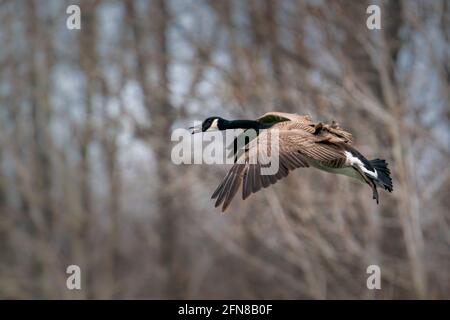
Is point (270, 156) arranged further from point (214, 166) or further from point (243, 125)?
point (214, 166)

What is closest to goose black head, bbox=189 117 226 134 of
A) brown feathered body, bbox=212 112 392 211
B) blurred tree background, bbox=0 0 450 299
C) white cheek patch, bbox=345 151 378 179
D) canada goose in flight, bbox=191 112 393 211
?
canada goose in flight, bbox=191 112 393 211

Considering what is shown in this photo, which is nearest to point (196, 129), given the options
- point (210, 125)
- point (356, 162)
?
point (210, 125)

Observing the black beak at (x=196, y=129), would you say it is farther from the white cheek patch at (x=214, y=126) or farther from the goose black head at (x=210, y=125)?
the white cheek patch at (x=214, y=126)

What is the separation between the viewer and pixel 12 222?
859 inches

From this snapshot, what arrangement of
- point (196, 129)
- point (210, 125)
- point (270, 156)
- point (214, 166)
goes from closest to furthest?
point (270, 156) < point (196, 129) < point (210, 125) < point (214, 166)

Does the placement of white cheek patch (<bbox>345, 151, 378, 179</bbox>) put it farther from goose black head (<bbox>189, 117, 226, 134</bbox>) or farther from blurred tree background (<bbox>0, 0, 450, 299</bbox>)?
blurred tree background (<bbox>0, 0, 450, 299</bbox>)

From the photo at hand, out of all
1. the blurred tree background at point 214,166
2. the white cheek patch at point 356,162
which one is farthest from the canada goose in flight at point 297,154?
the blurred tree background at point 214,166

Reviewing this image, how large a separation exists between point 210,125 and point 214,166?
9.63 m

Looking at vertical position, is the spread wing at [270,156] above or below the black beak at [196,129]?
below

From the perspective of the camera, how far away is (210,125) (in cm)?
591

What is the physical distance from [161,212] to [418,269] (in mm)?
9975

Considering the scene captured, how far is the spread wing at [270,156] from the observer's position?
16.1 ft

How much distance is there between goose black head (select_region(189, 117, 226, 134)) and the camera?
5756mm

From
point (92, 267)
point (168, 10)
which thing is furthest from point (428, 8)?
point (92, 267)
